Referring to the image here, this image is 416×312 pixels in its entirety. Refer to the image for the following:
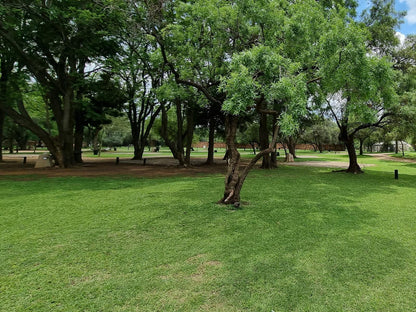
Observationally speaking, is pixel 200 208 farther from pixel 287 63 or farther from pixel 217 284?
pixel 287 63

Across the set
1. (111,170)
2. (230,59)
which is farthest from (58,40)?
(230,59)

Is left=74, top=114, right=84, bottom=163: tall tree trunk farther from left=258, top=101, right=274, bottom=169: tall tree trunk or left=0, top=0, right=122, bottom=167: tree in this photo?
left=258, top=101, right=274, bottom=169: tall tree trunk

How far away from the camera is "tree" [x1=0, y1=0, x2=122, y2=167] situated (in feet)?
40.2

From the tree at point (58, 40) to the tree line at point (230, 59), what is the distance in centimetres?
6

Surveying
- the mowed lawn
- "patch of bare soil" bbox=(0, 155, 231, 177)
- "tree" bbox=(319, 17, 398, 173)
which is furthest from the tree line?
the mowed lawn

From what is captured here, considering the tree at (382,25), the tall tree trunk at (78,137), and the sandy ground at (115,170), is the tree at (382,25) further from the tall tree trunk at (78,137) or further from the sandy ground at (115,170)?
the tall tree trunk at (78,137)

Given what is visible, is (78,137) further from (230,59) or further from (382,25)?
(382,25)

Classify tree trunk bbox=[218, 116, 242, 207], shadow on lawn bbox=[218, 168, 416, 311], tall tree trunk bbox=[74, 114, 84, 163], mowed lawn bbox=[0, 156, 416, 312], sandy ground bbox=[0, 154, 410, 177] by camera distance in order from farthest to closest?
tall tree trunk bbox=[74, 114, 84, 163]
sandy ground bbox=[0, 154, 410, 177]
tree trunk bbox=[218, 116, 242, 207]
shadow on lawn bbox=[218, 168, 416, 311]
mowed lawn bbox=[0, 156, 416, 312]

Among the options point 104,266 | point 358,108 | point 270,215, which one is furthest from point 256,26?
point 104,266

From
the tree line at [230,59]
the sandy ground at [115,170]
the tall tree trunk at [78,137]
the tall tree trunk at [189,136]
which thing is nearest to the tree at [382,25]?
the tree line at [230,59]

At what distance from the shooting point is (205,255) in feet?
12.8

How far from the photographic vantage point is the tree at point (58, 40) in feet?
40.2

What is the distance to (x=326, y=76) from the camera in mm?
6848

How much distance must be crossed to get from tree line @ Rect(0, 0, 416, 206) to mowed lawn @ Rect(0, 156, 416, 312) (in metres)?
1.98
